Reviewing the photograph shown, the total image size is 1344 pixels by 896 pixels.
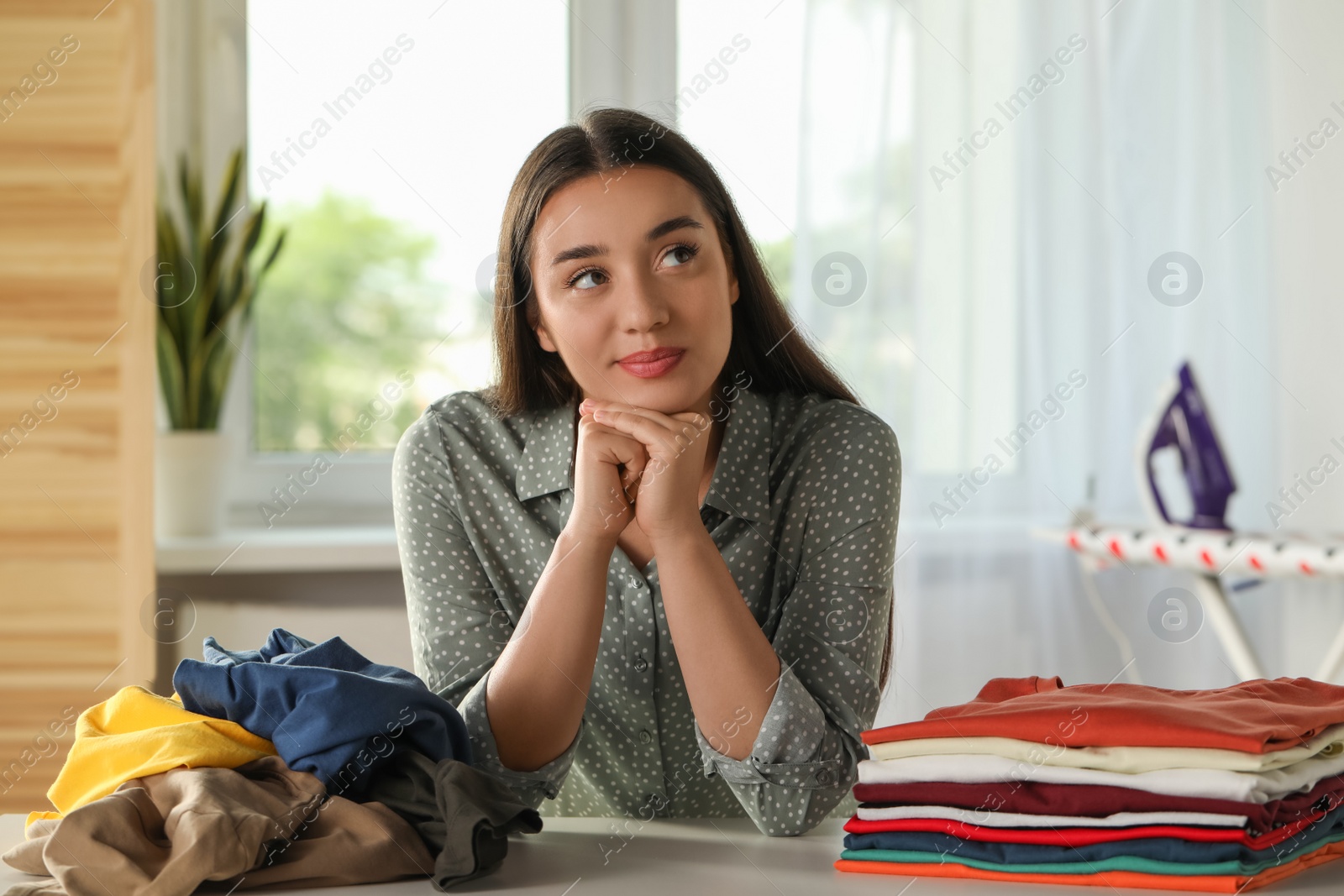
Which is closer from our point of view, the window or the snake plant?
the snake plant

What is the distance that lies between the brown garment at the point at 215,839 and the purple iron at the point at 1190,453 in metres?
1.92

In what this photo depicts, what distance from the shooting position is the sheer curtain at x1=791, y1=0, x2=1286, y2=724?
2.59m

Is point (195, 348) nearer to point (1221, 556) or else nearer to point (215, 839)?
point (215, 839)

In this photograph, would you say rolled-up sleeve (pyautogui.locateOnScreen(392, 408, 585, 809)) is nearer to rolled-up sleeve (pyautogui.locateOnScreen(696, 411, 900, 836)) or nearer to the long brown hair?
the long brown hair

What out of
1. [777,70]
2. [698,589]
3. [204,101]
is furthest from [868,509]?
[204,101]

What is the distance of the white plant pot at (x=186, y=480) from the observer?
2.29 meters

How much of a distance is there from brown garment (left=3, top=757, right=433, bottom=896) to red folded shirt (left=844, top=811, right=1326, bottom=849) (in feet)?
1.15

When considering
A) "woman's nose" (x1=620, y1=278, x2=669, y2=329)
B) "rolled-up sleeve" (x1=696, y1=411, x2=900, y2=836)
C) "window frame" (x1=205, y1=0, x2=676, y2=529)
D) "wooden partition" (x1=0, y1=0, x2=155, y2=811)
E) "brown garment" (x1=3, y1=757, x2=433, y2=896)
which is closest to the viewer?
"brown garment" (x1=3, y1=757, x2=433, y2=896)

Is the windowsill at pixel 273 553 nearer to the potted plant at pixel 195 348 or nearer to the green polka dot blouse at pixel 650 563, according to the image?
the potted plant at pixel 195 348

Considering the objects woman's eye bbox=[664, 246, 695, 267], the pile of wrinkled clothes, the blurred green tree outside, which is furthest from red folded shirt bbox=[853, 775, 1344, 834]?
the blurred green tree outside

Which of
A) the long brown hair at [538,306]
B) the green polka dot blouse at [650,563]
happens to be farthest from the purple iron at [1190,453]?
the green polka dot blouse at [650,563]

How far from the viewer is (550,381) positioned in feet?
4.78

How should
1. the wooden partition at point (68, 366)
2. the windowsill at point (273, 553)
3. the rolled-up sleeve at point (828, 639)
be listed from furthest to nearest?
1. the windowsill at point (273, 553)
2. the wooden partition at point (68, 366)
3. the rolled-up sleeve at point (828, 639)

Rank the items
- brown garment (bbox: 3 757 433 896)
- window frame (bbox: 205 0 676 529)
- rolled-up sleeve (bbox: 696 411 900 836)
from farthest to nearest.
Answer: window frame (bbox: 205 0 676 529)
rolled-up sleeve (bbox: 696 411 900 836)
brown garment (bbox: 3 757 433 896)
